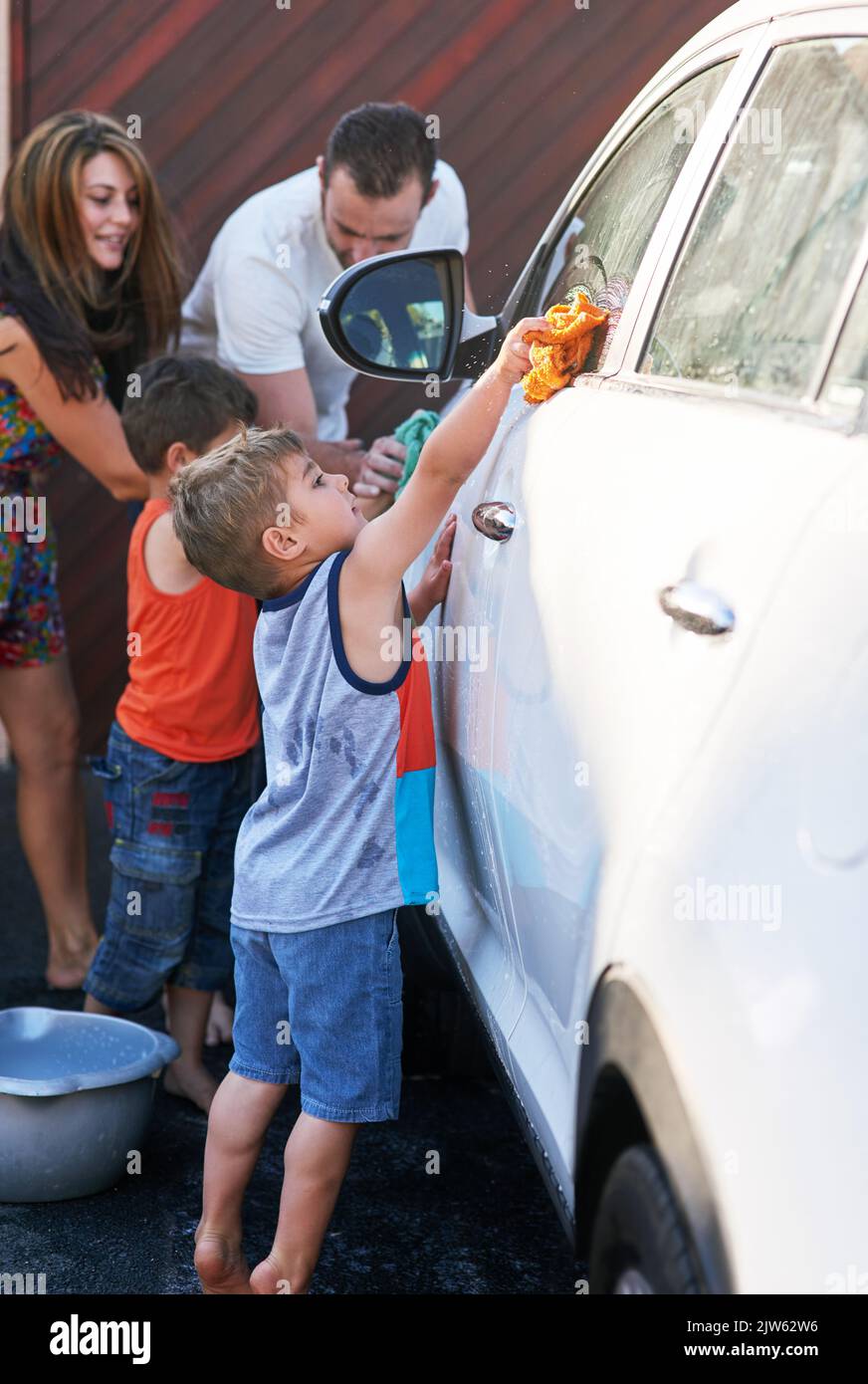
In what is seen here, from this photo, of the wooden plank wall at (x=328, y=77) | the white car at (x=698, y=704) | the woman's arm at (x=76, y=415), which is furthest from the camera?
the wooden plank wall at (x=328, y=77)

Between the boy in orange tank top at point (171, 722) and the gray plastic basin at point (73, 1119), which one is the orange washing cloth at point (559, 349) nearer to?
the boy in orange tank top at point (171, 722)

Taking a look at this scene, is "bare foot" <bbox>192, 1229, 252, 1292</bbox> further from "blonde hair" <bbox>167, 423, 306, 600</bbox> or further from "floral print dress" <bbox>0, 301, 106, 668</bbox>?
"floral print dress" <bbox>0, 301, 106, 668</bbox>

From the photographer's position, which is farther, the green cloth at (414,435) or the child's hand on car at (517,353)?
the green cloth at (414,435)

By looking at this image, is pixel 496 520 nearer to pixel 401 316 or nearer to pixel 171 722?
pixel 401 316

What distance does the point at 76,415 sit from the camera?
3.64m

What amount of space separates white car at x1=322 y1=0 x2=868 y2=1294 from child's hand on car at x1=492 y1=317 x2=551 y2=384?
9 centimetres

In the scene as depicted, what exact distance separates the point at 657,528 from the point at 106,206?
260cm

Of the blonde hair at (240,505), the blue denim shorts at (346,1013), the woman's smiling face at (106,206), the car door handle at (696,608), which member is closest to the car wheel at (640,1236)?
the car door handle at (696,608)

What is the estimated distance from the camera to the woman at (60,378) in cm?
364

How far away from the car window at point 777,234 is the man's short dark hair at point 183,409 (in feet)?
4.67

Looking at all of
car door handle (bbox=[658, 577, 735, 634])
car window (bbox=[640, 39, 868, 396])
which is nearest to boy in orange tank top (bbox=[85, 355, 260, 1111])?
car window (bbox=[640, 39, 868, 396])

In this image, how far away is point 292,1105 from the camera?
3502mm

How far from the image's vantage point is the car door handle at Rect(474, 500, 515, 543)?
7.25 ft

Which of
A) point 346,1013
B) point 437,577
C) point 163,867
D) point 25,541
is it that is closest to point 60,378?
point 25,541
